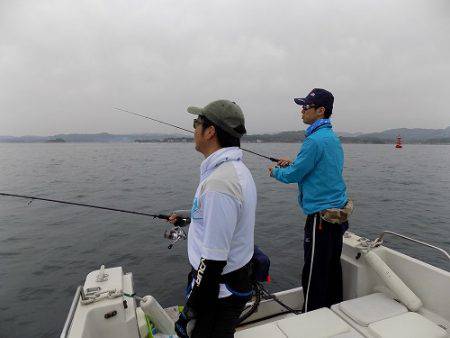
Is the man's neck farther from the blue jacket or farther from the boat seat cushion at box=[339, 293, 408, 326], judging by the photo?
the boat seat cushion at box=[339, 293, 408, 326]

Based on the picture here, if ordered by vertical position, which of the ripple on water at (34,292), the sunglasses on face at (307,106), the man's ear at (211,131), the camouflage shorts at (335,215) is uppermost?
the sunglasses on face at (307,106)

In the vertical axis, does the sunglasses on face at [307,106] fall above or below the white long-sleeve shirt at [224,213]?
above

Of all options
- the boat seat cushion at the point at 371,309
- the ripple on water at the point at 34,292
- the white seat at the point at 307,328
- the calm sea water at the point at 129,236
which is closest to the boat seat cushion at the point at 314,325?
the white seat at the point at 307,328

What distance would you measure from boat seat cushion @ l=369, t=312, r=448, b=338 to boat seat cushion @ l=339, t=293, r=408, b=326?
0.08 m

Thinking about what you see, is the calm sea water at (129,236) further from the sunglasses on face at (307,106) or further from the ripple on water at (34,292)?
the sunglasses on face at (307,106)

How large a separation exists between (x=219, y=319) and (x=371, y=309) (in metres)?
2.14

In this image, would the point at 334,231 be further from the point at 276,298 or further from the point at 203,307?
the point at 203,307

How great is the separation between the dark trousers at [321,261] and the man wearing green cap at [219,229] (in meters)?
1.70

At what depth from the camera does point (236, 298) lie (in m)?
1.99

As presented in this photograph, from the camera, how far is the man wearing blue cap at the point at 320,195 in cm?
341

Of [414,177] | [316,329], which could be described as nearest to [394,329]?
[316,329]

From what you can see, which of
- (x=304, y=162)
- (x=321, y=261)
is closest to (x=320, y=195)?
(x=304, y=162)

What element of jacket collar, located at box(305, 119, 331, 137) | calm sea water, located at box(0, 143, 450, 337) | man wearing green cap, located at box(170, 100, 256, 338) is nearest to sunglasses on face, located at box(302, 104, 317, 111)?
jacket collar, located at box(305, 119, 331, 137)

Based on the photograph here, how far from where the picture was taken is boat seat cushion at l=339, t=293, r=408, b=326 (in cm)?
313
